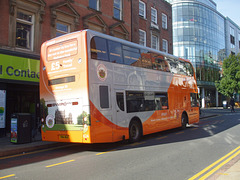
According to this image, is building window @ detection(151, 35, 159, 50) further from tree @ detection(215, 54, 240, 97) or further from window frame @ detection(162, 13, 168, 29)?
tree @ detection(215, 54, 240, 97)

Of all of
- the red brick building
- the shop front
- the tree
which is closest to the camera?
the shop front

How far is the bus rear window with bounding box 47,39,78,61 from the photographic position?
801 cm

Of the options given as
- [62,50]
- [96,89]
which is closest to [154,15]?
[62,50]

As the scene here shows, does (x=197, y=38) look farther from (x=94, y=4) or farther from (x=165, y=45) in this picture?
(x=94, y=4)

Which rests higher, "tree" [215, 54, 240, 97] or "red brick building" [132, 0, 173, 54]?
"red brick building" [132, 0, 173, 54]

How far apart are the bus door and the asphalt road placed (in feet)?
1.86

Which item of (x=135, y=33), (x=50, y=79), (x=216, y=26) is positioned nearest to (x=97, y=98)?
(x=50, y=79)

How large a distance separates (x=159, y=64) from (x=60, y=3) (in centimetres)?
758

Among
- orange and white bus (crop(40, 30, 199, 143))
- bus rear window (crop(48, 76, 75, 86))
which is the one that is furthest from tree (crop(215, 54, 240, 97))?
bus rear window (crop(48, 76, 75, 86))

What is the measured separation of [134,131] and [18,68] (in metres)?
6.72

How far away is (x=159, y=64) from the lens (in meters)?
11.5

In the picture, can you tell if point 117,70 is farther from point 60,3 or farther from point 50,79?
point 60,3

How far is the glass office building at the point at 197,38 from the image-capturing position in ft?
148

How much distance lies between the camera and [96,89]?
307 inches
